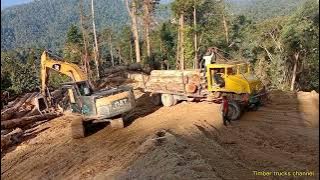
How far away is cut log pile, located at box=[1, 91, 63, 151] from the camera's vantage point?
54.6 feet

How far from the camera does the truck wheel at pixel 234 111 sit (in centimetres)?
1596

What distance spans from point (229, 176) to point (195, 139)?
4.15m

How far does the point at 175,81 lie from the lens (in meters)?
18.6

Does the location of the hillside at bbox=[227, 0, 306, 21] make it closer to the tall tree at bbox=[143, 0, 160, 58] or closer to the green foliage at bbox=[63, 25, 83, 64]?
the tall tree at bbox=[143, 0, 160, 58]

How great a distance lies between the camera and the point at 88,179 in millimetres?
11430

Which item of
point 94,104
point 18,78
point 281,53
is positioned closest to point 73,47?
point 18,78

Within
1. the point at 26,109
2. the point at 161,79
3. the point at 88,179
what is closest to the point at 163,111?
the point at 161,79

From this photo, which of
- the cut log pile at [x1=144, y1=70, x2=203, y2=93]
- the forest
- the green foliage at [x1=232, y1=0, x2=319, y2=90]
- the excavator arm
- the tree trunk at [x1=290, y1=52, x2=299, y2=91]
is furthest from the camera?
the forest

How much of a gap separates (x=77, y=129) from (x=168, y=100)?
493 centimetres

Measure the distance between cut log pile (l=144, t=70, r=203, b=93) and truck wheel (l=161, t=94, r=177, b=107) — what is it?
0.40 meters

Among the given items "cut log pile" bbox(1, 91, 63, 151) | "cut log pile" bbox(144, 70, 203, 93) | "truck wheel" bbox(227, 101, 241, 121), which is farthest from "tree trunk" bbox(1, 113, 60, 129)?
"truck wheel" bbox(227, 101, 241, 121)

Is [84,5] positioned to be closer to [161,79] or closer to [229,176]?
[161,79]

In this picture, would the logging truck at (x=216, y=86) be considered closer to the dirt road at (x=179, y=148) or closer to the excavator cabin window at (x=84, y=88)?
the dirt road at (x=179, y=148)

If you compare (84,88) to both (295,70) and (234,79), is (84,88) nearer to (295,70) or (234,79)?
(234,79)
